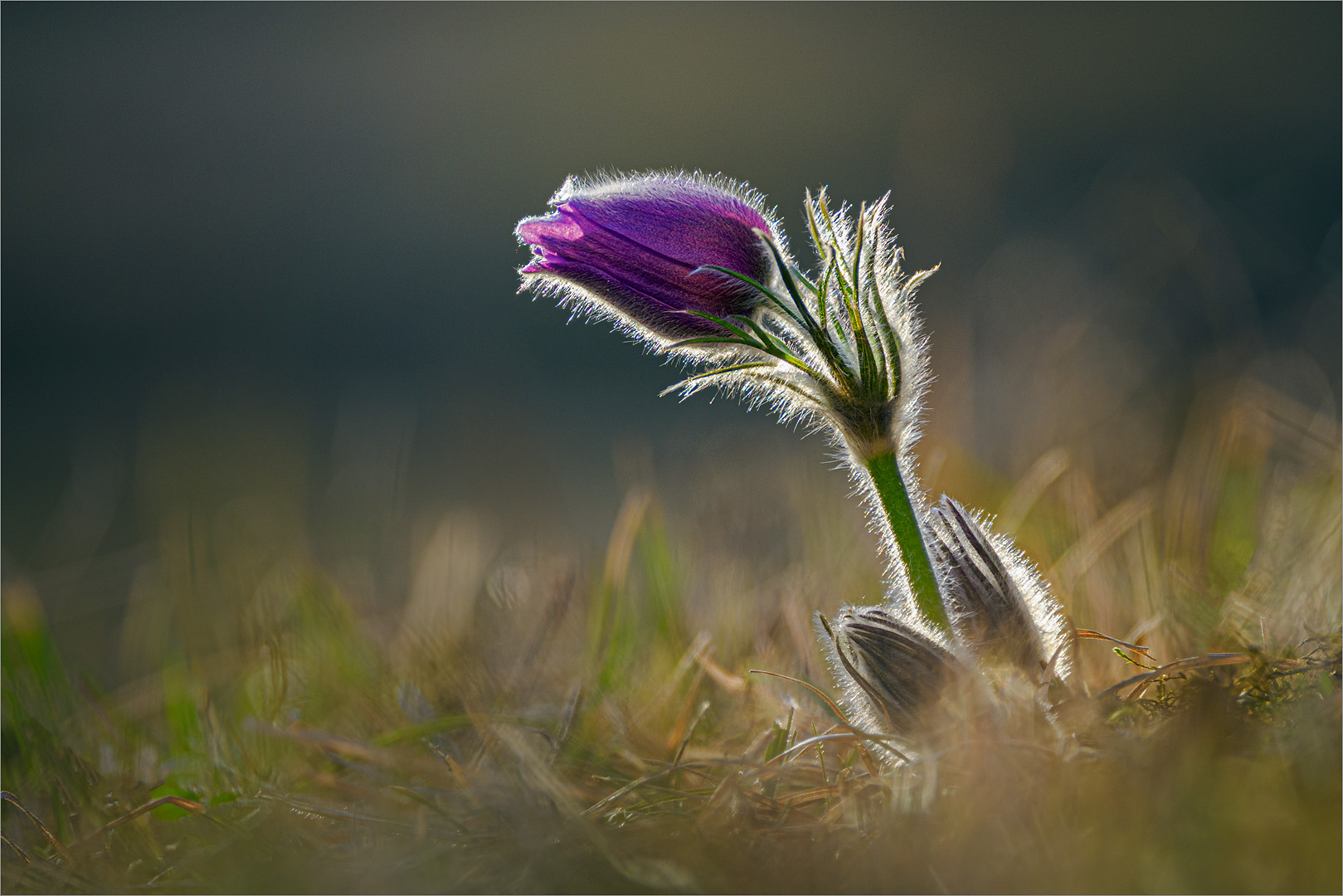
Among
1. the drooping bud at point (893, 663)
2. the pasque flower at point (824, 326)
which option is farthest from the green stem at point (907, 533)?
the drooping bud at point (893, 663)

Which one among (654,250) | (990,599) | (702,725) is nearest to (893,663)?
(990,599)

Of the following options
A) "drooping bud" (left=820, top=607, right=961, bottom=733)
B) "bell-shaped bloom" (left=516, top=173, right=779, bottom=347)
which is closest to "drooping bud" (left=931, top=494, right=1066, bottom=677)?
"drooping bud" (left=820, top=607, right=961, bottom=733)

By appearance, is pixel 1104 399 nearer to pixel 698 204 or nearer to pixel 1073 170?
pixel 698 204

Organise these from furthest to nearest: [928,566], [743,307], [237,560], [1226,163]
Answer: [1226,163], [237,560], [743,307], [928,566]

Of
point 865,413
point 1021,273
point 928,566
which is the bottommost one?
point 928,566

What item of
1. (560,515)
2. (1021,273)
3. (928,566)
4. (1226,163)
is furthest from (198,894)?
(1226,163)

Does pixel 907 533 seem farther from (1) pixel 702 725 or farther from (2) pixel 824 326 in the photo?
(1) pixel 702 725

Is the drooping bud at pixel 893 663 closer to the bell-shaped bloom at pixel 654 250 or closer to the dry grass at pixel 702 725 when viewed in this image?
the dry grass at pixel 702 725
